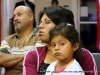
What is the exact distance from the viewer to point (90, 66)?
4.45 feet

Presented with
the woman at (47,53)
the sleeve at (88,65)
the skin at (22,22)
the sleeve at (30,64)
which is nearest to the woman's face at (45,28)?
the woman at (47,53)

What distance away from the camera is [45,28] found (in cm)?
139

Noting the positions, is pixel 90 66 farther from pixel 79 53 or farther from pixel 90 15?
pixel 90 15

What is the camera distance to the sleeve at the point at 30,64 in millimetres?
1347

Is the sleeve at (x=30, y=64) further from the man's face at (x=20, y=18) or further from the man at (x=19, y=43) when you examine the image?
the man's face at (x=20, y=18)

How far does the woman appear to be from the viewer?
1.36 metres

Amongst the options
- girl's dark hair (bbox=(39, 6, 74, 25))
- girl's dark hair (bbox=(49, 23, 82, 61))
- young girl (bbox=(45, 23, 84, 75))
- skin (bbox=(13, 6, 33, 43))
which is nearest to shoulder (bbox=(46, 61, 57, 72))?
young girl (bbox=(45, 23, 84, 75))

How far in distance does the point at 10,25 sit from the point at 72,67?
16.7 ft

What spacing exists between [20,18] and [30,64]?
57 centimetres

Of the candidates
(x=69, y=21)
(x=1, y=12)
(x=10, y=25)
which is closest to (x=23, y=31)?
(x=69, y=21)

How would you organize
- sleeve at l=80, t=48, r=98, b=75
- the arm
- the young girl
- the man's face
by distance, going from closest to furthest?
the young girl, sleeve at l=80, t=48, r=98, b=75, the arm, the man's face

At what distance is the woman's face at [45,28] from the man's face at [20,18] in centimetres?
46

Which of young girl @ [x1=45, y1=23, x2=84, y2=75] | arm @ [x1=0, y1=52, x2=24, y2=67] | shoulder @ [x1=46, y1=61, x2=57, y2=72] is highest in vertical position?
young girl @ [x1=45, y1=23, x2=84, y2=75]

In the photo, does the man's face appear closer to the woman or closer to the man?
the man
